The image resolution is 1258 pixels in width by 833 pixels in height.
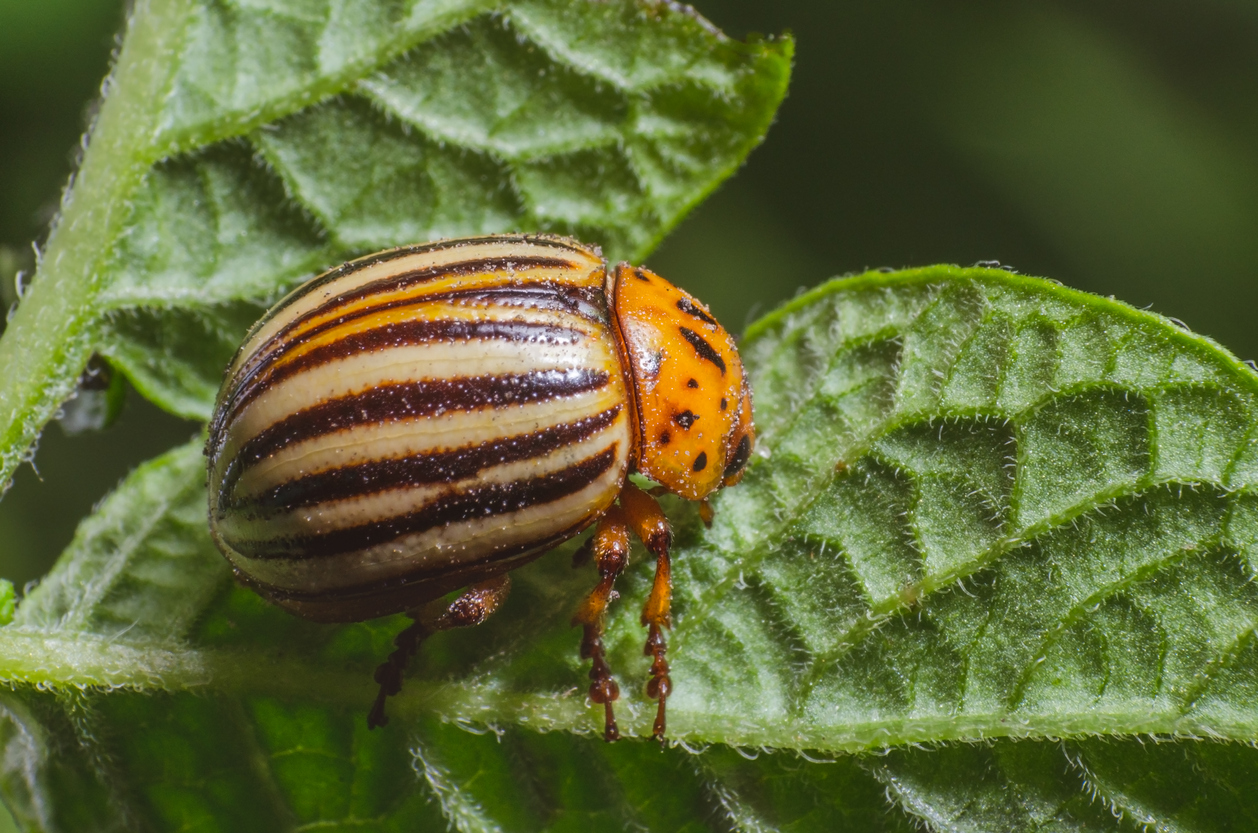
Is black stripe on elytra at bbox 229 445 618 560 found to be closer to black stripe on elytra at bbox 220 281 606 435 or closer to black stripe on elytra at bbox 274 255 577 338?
black stripe on elytra at bbox 220 281 606 435

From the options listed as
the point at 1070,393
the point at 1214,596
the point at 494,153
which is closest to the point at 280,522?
the point at 494,153

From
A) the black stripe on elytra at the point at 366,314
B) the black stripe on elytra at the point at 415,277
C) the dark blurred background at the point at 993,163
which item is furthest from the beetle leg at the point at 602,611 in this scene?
the dark blurred background at the point at 993,163

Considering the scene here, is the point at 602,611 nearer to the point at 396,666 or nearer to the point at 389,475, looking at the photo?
the point at 396,666

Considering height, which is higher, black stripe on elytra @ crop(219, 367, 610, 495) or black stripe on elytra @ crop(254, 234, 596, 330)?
black stripe on elytra @ crop(254, 234, 596, 330)

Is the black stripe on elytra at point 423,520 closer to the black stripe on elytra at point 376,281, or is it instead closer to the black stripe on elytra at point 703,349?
the black stripe on elytra at point 376,281

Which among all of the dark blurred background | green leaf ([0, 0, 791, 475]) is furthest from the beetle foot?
the dark blurred background

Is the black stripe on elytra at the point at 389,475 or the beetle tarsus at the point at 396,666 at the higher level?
the black stripe on elytra at the point at 389,475

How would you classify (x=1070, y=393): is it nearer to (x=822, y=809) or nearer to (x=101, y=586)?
(x=822, y=809)
